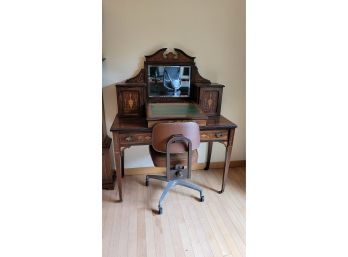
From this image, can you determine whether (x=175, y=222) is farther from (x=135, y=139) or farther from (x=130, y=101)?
(x=130, y=101)

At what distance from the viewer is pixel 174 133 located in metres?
1.55

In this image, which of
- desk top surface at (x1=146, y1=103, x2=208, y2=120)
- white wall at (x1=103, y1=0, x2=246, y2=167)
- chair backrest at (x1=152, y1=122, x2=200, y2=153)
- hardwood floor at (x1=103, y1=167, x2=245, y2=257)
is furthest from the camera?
white wall at (x1=103, y1=0, x2=246, y2=167)

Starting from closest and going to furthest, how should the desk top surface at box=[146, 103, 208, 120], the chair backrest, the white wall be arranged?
the chair backrest, the desk top surface at box=[146, 103, 208, 120], the white wall

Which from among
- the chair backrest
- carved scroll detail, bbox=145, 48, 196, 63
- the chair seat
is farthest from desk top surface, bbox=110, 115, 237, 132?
carved scroll detail, bbox=145, 48, 196, 63

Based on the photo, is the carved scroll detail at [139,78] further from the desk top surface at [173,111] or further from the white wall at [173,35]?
the desk top surface at [173,111]

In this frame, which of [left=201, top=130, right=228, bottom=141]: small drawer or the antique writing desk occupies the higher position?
the antique writing desk

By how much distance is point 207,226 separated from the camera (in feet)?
5.06

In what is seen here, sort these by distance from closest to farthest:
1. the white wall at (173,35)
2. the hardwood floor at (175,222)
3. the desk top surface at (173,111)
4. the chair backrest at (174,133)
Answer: the hardwood floor at (175,222), the chair backrest at (174,133), the desk top surface at (173,111), the white wall at (173,35)

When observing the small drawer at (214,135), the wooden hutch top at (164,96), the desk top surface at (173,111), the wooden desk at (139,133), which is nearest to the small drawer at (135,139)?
the wooden desk at (139,133)

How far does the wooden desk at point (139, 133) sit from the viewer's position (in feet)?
5.34

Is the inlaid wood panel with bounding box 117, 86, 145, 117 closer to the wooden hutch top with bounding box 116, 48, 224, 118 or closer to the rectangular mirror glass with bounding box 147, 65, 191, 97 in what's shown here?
the wooden hutch top with bounding box 116, 48, 224, 118

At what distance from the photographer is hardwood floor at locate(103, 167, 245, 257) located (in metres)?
1.35

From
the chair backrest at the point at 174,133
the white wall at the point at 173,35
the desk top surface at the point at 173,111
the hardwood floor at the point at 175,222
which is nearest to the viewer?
the hardwood floor at the point at 175,222

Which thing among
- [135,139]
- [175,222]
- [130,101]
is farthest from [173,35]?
[175,222]
